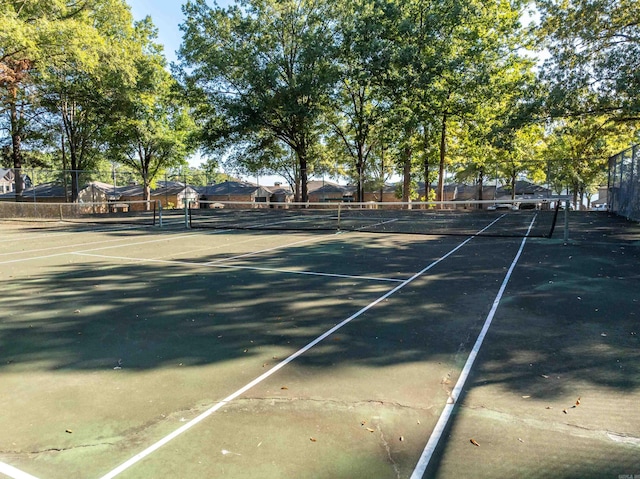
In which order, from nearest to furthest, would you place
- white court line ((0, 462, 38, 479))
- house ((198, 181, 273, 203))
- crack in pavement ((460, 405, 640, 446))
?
1. white court line ((0, 462, 38, 479))
2. crack in pavement ((460, 405, 640, 446))
3. house ((198, 181, 273, 203))

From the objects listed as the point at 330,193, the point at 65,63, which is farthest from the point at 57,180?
the point at 330,193

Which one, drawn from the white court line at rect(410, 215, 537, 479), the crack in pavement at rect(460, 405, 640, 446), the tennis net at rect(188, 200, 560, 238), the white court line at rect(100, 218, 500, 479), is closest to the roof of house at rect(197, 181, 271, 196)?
the tennis net at rect(188, 200, 560, 238)

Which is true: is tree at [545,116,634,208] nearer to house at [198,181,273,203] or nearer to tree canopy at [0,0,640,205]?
tree canopy at [0,0,640,205]

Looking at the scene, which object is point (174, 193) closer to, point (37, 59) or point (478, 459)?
point (37, 59)

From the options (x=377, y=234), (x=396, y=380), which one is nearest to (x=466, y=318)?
(x=396, y=380)

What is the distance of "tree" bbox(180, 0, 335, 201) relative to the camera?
28656mm

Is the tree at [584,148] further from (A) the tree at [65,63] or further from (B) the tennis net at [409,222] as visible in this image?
(A) the tree at [65,63]

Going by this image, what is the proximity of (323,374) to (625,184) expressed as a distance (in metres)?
22.5

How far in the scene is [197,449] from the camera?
105 inches

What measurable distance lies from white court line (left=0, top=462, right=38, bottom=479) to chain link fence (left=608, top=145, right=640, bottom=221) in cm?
2115

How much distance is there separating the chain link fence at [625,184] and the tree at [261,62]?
59.1 feet

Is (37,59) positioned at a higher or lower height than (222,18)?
lower

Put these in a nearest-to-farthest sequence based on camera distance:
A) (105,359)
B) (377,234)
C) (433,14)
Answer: (105,359) → (377,234) → (433,14)

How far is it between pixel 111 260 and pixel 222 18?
2594cm
